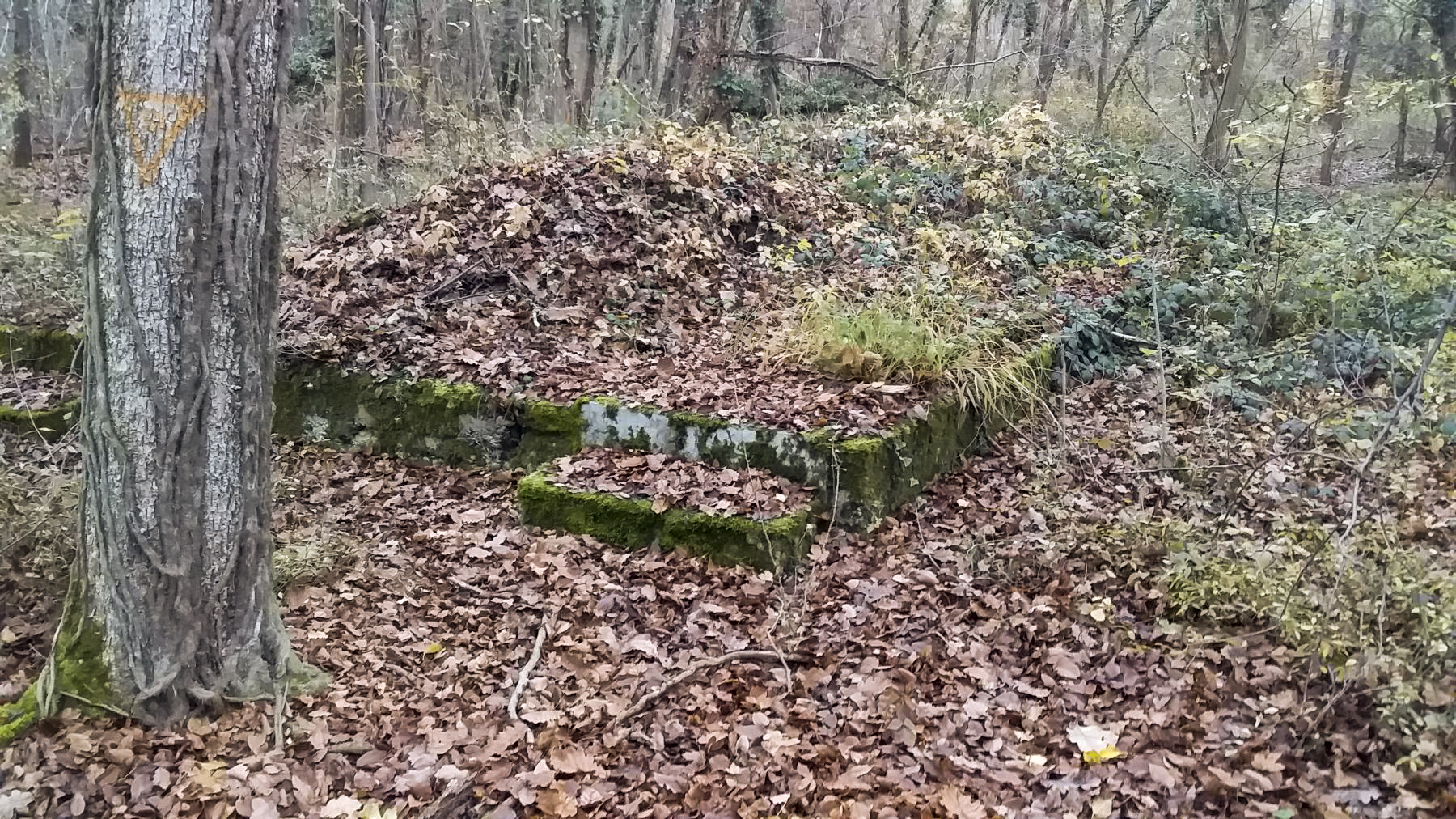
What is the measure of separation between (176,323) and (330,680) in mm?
1675

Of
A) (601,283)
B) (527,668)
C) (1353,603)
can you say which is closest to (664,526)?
(527,668)

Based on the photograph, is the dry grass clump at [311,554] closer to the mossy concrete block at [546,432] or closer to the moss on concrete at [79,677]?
the moss on concrete at [79,677]

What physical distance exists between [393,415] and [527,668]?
297 centimetres

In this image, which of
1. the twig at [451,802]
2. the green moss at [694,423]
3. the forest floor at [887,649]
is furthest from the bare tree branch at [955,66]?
the twig at [451,802]

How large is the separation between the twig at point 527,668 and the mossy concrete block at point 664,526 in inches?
31.4

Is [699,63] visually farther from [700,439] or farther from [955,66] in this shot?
[700,439]

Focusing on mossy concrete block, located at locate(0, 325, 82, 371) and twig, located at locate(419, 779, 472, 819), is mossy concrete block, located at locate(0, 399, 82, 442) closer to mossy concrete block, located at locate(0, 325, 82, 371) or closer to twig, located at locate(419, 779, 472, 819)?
mossy concrete block, located at locate(0, 325, 82, 371)

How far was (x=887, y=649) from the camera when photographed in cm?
411

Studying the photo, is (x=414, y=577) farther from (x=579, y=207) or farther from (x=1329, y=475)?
(x=1329, y=475)

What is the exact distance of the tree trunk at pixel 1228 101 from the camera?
10.3 metres

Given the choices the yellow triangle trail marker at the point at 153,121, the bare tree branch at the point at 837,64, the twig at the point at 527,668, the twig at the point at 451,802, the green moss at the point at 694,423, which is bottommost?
the twig at the point at 451,802

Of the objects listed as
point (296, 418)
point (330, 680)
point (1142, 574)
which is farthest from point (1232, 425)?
point (296, 418)

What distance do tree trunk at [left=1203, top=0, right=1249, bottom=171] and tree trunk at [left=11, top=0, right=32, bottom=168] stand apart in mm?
18905

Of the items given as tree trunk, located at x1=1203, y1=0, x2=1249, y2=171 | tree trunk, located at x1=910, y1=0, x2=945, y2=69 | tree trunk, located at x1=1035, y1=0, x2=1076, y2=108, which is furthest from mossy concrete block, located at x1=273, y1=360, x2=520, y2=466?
tree trunk, located at x1=1035, y1=0, x2=1076, y2=108
